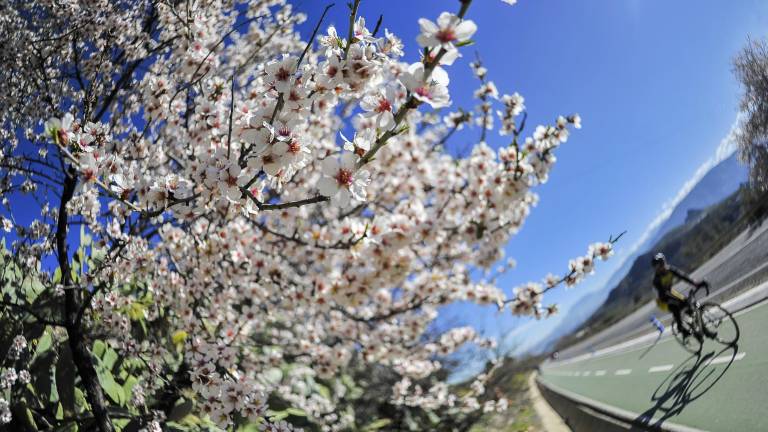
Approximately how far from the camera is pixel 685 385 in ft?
19.5

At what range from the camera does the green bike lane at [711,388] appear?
414cm

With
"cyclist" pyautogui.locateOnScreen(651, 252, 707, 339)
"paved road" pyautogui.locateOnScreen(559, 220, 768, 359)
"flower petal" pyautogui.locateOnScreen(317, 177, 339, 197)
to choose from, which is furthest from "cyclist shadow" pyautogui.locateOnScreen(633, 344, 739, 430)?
"flower petal" pyautogui.locateOnScreen(317, 177, 339, 197)

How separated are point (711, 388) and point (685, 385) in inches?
30.9

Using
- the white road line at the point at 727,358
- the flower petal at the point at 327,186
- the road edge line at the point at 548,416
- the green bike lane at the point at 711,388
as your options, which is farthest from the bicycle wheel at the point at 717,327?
the flower petal at the point at 327,186

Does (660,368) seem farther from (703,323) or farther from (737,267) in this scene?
(737,267)

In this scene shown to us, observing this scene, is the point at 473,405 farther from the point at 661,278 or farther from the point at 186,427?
the point at 186,427

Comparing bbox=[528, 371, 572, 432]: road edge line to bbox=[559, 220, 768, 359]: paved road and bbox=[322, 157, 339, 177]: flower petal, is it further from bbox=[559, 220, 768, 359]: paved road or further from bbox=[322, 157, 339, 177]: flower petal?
bbox=[322, 157, 339, 177]: flower petal

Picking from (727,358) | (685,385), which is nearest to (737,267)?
(727,358)

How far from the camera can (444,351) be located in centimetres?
737

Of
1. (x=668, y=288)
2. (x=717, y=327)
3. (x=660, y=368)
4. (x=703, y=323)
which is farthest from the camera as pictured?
(x=660, y=368)

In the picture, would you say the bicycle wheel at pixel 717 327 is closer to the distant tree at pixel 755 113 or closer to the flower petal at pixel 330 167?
the distant tree at pixel 755 113

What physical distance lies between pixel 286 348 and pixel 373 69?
5.70 metres

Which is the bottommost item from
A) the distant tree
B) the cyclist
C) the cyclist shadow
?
the cyclist shadow

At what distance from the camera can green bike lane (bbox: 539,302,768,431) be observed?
4.14m
